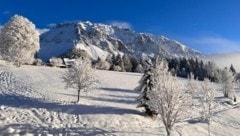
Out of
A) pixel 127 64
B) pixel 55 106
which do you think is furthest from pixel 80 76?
pixel 127 64

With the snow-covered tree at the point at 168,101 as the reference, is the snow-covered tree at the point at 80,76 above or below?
above

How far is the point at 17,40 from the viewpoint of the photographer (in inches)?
3049

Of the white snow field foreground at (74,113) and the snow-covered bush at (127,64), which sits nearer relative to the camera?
the white snow field foreground at (74,113)

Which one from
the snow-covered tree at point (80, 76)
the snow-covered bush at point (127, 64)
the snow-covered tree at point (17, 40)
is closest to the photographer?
the snow-covered tree at point (80, 76)

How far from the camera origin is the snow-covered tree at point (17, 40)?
77312mm

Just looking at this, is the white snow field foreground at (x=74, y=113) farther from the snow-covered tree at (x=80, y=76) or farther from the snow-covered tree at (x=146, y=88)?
the snow-covered tree at (x=80, y=76)

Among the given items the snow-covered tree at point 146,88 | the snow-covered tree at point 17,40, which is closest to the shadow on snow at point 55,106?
the snow-covered tree at point 146,88

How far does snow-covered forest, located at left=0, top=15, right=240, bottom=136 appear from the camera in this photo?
38.7 m

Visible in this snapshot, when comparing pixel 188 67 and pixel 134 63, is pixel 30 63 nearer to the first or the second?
pixel 134 63

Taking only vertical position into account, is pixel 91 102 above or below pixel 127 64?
below

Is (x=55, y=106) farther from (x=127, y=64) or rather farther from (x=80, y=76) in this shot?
(x=127, y=64)

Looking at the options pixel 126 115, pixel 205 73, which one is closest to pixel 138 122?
pixel 126 115

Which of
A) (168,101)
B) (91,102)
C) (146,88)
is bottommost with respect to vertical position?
(91,102)

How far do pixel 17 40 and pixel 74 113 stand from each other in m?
37.7
